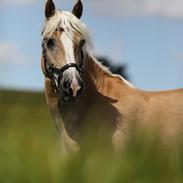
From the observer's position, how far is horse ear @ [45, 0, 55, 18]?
26.6 ft

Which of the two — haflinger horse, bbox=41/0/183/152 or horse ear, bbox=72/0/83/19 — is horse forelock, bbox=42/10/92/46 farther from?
horse ear, bbox=72/0/83/19

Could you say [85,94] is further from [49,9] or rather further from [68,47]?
[49,9]

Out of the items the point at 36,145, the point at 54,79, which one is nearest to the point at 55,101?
the point at 54,79

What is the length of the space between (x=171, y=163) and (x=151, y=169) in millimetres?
155

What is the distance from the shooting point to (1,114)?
4.05 meters

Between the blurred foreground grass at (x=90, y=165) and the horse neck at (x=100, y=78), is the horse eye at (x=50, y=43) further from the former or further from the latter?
the blurred foreground grass at (x=90, y=165)

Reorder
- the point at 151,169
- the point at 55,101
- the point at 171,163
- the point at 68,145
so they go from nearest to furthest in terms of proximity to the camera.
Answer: the point at 151,169 < the point at 171,163 < the point at 68,145 < the point at 55,101

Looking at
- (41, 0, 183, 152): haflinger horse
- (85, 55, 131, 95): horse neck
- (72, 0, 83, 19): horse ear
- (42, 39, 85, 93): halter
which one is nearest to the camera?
(42, 39, 85, 93): halter

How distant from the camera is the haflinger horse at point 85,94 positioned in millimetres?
7379

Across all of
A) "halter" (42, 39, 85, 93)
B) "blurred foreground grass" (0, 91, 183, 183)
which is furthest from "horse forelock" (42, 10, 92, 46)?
"blurred foreground grass" (0, 91, 183, 183)

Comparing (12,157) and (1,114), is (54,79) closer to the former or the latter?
(1,114)

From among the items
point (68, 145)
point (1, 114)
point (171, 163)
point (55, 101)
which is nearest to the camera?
point (171, 163)

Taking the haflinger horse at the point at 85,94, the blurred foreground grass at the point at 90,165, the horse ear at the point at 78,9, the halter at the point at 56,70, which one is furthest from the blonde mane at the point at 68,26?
the blurred foreground grass at the point at 90,165

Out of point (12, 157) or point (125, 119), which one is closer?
point (12, 157)
